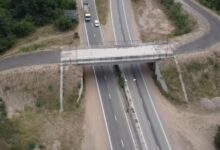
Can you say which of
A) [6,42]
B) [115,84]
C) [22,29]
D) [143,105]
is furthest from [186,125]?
[22,29]

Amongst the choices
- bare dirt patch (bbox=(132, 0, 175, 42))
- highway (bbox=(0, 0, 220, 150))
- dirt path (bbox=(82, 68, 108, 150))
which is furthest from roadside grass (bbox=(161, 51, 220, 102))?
dirt path (bbox=(82, 68, 108, 150))

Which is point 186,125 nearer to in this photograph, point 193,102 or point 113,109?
point 193,102

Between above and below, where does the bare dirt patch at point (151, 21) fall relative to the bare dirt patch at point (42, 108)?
below

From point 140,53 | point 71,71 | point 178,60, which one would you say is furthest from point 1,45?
point 178,60

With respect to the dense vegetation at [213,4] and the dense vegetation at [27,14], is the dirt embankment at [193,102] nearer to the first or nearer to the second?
the dense vegetation at [213,4]

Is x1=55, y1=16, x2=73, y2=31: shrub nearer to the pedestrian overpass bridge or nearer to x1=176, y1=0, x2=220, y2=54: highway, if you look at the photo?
the pedestrian overpass bridge

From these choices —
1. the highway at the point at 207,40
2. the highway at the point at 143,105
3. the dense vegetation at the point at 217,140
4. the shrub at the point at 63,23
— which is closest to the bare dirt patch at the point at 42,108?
the highway at the point at 143,105

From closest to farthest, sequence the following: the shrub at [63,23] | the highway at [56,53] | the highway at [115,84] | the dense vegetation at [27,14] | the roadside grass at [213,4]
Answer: the highway at [115,84], the highway at [56,53], the dense vegetation at [27,14], the shrub at [63,23], the roadside grass at [213,4]

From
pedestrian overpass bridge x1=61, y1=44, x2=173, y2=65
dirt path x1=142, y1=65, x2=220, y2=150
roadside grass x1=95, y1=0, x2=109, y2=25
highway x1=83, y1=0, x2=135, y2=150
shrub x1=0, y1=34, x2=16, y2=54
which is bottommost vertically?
roadside grass x1=95, y1=0, x2=109, y2=25
